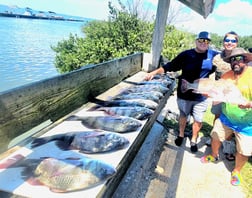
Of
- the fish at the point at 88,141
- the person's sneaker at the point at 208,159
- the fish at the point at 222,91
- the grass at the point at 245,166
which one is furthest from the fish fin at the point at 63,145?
the person's sneaker at the point at 208,159

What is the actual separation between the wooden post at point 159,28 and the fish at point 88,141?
139 inches

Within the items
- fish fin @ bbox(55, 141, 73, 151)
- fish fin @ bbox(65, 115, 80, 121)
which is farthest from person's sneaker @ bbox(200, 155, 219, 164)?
fish fin @ bbox(55, 141, 73, 151)

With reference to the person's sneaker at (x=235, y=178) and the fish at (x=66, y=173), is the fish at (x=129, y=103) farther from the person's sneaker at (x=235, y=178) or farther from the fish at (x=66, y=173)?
the person's sneaker at (x=235, y=178)

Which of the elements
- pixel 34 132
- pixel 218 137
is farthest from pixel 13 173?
pixel 218 137

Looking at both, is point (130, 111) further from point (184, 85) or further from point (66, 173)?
point (184, 85)

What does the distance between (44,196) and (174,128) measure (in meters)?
4.12

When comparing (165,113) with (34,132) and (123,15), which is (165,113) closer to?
(34,132)

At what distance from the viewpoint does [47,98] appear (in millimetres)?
2119

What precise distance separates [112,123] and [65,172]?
0.73m

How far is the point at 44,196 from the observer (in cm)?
129

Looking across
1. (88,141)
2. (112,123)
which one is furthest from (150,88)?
(88,141)

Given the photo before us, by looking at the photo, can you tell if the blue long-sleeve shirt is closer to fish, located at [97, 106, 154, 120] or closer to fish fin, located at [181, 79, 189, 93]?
fish fin, located at [181, 79, 189, 93]

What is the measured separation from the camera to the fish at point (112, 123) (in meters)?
2.07

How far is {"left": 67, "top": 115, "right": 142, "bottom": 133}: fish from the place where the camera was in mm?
2066
